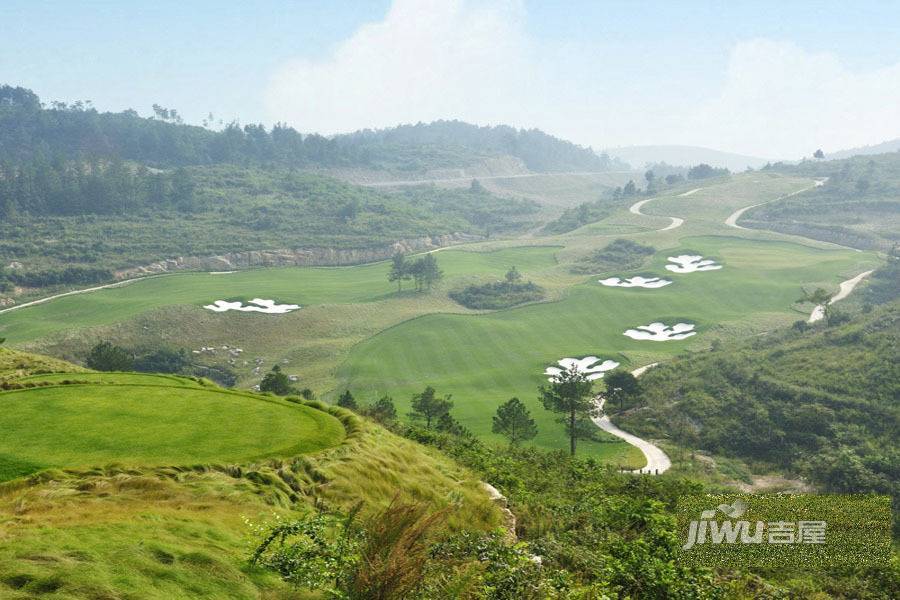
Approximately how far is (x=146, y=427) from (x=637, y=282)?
294 ft

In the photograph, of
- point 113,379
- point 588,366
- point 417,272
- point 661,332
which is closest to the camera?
point 113,379

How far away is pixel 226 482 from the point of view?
1241 cm

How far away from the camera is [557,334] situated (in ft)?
246

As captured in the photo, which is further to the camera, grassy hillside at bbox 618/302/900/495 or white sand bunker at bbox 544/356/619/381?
white sand bunker at bbox 544/356/619/381

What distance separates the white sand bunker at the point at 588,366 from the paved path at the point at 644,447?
9148 mm

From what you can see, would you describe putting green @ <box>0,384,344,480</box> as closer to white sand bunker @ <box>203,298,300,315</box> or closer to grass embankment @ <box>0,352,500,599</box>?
grass embankment @ <box>0,352,500,599</box>

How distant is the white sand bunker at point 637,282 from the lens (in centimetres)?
9500

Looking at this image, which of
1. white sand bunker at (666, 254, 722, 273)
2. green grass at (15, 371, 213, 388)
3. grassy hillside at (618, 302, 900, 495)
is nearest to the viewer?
green grass at (15, 371, 213, 388)

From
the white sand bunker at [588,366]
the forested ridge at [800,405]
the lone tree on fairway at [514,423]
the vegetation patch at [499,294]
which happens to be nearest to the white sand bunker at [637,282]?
the vegetation patch at [499,294]

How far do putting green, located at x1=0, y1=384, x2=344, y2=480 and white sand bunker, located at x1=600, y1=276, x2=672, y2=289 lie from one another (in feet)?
275

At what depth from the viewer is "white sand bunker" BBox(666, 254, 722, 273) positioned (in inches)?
3991

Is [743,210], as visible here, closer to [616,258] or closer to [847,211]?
[847,211]

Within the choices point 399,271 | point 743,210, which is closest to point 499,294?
point 399,271

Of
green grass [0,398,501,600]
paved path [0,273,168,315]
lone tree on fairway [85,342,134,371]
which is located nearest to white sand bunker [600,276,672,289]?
paved path [0,273,168,315]
